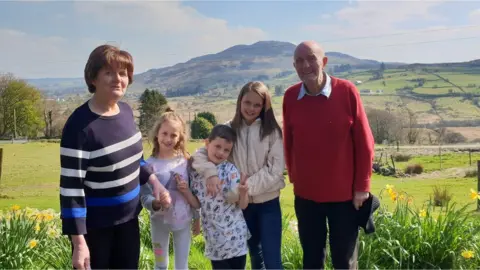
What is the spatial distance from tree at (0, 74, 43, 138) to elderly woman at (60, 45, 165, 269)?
24.1m

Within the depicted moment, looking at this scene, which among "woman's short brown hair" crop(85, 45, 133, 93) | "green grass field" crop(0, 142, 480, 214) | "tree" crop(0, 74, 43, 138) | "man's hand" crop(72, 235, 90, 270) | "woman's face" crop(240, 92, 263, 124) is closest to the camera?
"man's hand" crop(72, 235, 90, 270)

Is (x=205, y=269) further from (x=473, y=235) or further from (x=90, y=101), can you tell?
(x=473, y=235)

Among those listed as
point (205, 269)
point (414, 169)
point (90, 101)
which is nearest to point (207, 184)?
point (90, 101)

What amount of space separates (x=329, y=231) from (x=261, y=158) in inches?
27.9

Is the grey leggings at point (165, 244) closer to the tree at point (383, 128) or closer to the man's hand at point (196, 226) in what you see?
the man's hand at point (196, 226)

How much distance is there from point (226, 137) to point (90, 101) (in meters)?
0.98

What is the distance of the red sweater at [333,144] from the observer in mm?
2861

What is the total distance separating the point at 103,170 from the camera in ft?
8.00

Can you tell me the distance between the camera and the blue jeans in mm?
3135

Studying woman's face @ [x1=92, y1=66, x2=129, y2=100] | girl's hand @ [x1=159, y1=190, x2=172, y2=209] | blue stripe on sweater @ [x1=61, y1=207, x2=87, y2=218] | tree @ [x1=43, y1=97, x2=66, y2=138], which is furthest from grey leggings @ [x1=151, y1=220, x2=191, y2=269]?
tree @ [x1=43, y1=97, x2=66, y2=138]

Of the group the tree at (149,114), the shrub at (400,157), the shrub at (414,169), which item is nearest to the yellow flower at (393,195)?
the tree at (149,114)

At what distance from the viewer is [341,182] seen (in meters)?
2.93

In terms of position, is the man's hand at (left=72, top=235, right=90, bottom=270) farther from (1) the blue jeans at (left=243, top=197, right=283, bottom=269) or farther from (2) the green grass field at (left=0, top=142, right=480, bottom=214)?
(2) the green grass field at (left=0, top=142, right=480, bottom=214)

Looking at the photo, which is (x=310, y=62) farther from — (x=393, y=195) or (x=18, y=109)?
(x=18, y=109)
